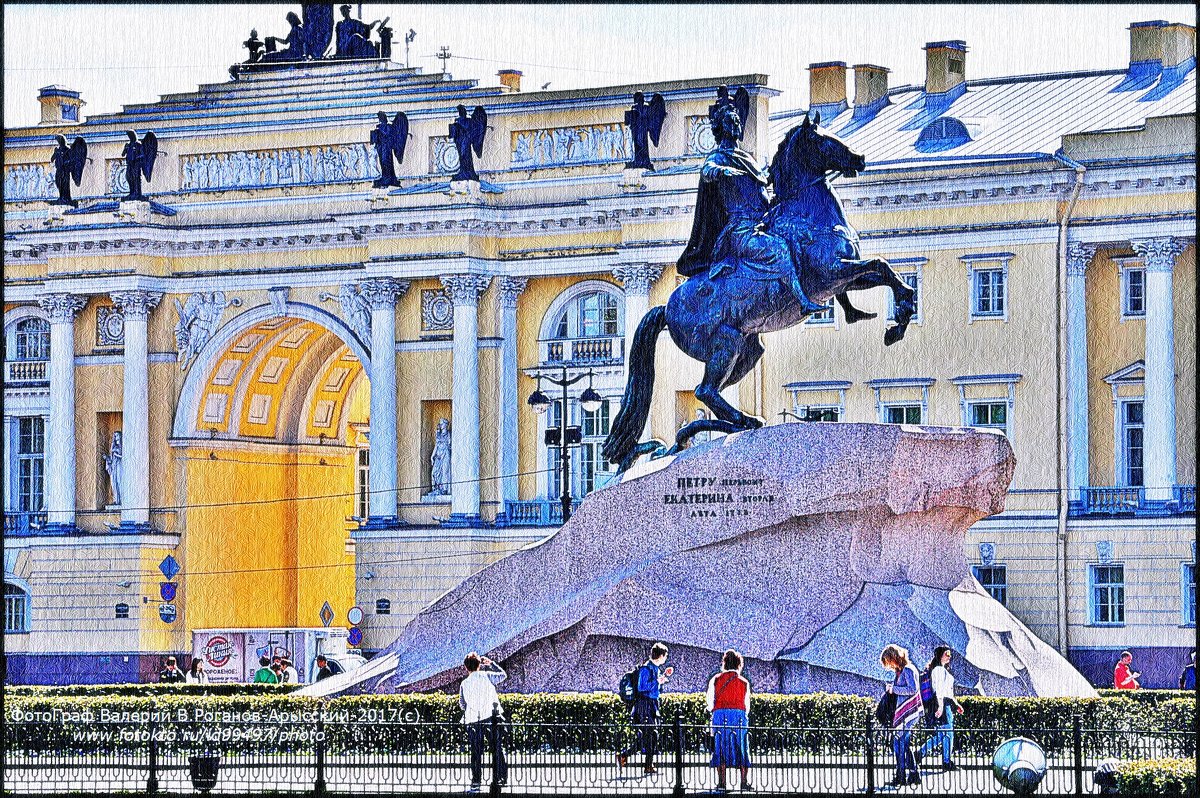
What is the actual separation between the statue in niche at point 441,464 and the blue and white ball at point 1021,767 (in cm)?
3800

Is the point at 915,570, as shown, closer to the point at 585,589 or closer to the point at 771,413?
the point at 585,589

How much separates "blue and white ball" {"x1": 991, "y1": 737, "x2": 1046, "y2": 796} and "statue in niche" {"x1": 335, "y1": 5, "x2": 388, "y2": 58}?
1640 inches

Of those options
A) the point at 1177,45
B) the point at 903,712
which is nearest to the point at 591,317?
the point at 1177,45

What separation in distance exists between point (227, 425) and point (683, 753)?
40426mm

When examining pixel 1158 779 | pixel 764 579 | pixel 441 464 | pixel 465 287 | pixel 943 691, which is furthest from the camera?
pixel 441 464

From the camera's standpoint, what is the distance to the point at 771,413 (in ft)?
199

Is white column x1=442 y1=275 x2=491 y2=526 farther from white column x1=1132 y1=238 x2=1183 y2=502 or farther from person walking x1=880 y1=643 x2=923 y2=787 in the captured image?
person walking x1=880 y1=643 x2=923 y2=787

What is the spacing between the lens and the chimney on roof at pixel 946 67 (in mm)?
63719

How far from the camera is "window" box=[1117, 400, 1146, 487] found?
5731 centimetres

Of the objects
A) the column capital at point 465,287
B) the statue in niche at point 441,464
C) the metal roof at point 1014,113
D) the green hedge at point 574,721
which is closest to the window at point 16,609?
the statue in niche at point 441,464

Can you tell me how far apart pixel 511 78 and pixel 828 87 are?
719 cm

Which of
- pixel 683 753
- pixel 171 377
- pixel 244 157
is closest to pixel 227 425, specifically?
pixel 171 377

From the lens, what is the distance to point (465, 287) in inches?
2488

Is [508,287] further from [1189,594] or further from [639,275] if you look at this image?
[1189,594]
